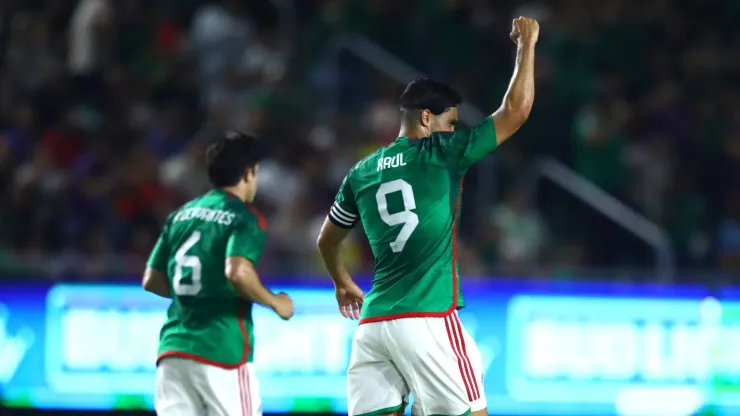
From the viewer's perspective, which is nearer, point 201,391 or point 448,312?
point 448,312

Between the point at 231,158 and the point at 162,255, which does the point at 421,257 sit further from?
the point at 162,255

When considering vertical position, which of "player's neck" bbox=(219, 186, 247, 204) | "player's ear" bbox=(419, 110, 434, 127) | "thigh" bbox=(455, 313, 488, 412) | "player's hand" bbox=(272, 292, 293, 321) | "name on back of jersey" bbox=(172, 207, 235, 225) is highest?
"player's ear" bbox=(419, 110, 434, 127)

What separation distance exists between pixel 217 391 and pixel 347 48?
711cm

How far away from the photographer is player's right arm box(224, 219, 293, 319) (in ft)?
18.6

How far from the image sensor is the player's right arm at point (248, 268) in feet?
18.6

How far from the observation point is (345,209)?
5773 mm

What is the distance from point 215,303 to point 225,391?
1.40ft

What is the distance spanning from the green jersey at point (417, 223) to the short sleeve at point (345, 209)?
194 millimetres

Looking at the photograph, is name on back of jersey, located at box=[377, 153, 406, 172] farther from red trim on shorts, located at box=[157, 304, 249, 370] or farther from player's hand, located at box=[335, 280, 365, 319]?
red trim on shorts, located at box=[157, 304, 249, 370]

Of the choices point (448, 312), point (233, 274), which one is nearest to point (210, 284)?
point (233, 274)

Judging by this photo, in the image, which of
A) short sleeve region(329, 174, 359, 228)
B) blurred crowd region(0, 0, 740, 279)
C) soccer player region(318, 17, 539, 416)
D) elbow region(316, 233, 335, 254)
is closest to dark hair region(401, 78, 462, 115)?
soccer player region(318, 17, 539, 416)

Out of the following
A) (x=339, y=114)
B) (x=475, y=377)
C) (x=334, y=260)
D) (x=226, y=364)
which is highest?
(x=339, y=114)

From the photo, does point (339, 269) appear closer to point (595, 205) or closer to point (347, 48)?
point (595, 205)

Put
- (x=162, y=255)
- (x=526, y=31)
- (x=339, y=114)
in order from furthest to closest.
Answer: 1. (x=339, y=114)
2. (x=162, y=255)
3. (x=526, y=31)
